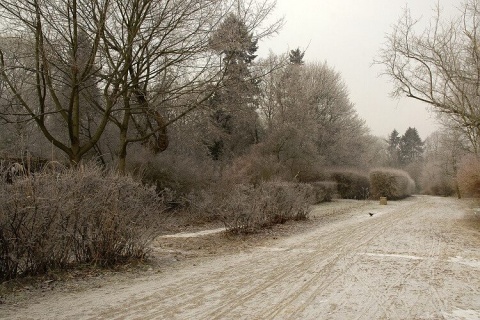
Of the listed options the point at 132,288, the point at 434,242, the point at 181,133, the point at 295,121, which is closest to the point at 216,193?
the point at 181,133

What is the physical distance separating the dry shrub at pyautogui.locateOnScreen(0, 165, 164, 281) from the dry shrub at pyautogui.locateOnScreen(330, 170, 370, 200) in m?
27.6

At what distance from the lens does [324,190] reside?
98.6 ft

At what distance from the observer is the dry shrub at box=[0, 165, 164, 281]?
657 centimetres

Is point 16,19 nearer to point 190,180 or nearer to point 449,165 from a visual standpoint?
point 190,180

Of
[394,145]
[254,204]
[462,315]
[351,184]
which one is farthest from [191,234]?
[394,145]

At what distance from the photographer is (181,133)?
2288 cm

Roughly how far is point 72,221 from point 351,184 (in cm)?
3069

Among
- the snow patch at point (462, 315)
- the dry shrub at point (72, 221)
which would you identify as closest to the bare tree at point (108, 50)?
the dry shrub at point (72, 221)

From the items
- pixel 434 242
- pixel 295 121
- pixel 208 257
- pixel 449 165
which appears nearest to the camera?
pixel 208 257

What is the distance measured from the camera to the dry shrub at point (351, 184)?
3525 cm

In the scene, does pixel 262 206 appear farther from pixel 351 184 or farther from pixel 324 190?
pixel 351 184

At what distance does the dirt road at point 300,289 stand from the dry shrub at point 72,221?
99cm

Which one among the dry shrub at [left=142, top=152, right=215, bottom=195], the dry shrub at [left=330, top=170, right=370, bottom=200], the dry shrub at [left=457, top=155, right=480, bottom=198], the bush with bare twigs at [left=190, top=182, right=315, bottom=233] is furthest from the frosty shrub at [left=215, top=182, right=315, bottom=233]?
the dry shrub at [left=330, top=170, right=370, bottom=200]

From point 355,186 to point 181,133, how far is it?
60.9ft
